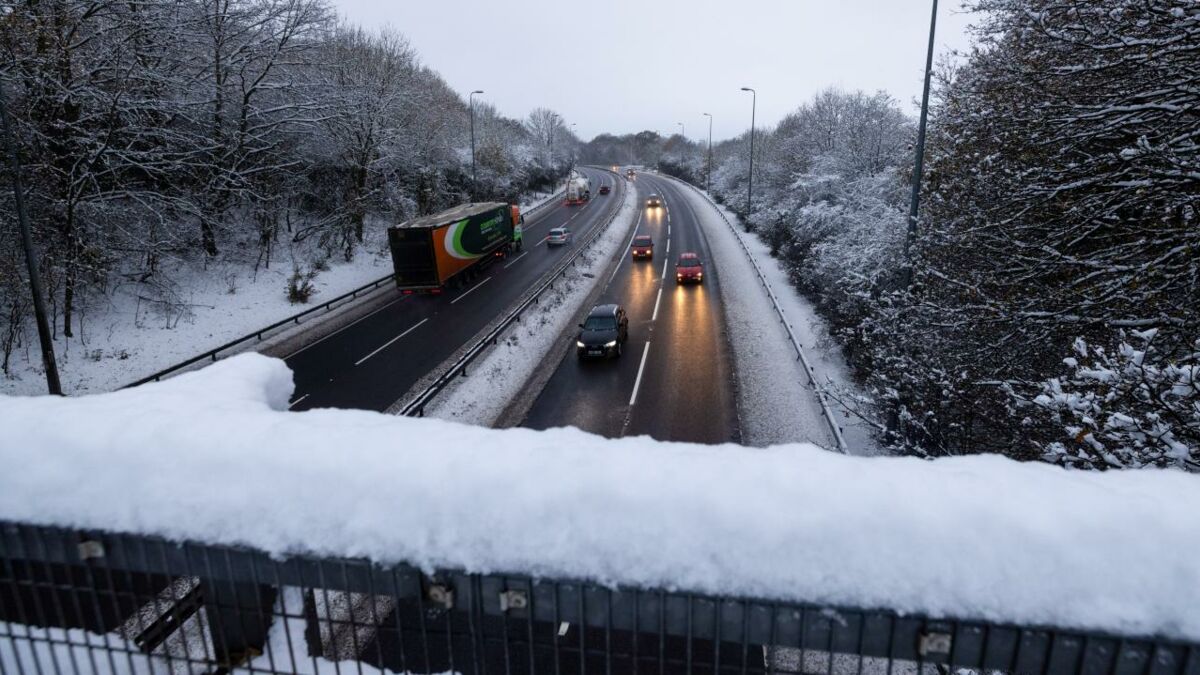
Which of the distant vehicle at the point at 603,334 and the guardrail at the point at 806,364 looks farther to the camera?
the distant vehicle at the point at 603,334

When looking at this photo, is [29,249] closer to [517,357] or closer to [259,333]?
[259,333]

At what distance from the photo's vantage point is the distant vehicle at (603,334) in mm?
21250

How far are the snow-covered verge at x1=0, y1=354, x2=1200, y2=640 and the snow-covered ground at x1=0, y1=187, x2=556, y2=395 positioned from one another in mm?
19351

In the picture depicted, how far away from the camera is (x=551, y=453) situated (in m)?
2.73

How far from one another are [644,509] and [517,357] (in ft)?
64.9

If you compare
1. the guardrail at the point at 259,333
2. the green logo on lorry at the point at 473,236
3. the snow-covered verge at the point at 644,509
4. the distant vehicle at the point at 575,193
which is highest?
the distant vehicle at the point at 575,193

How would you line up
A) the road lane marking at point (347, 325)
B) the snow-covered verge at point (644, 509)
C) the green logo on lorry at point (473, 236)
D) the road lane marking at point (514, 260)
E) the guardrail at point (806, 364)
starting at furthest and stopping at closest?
the road lane marking at point (514, 260), the green logo on lorry at point (473, 236), the road lane marking at point (347, 325), the guardrail at point (806, 364), the snow-covered verge at point (644, 509)

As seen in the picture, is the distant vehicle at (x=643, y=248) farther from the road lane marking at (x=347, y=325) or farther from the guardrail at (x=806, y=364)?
the road lane marking at (x=347, y=325)

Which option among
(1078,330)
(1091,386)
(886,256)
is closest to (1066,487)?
(1091,386)

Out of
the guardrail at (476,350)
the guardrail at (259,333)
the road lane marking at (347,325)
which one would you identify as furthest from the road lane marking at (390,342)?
the guardrail at (259,333)

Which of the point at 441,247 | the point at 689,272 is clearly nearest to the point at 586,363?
the point at 441,247

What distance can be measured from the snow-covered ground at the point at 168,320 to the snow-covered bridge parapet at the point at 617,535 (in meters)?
19.2

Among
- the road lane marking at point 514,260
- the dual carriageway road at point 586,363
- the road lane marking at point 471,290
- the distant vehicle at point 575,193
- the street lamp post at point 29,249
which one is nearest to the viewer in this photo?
the street lamp post at point 29,249

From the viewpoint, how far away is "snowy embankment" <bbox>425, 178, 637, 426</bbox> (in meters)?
17.8
